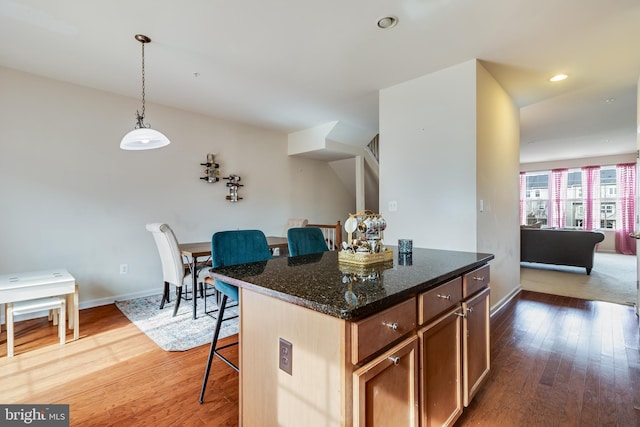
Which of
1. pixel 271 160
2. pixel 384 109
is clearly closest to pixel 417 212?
pixel 384 109

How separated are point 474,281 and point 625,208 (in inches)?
361

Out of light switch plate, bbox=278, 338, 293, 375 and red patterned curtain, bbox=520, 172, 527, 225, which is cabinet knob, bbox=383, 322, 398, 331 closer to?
light switch plate, bbox=278, 338, 293, 375

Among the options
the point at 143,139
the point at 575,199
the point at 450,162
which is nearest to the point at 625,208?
the point at 575,199

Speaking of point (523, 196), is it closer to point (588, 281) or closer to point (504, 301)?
point (588, 281)

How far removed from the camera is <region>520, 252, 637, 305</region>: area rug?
13.1ft

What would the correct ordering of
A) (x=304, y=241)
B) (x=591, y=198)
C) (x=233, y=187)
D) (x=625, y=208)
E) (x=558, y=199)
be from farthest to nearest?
(x=558, y=199) → (x=591, y=198) → (x=625, y=208) → (x=233, y=187) → (x=304, y=241)

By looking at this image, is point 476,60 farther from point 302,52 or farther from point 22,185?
point 22,185

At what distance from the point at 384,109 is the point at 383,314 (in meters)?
3.07

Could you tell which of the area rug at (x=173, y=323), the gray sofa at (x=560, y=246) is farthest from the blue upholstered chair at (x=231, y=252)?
the gray sofa at (x=560, y=246)

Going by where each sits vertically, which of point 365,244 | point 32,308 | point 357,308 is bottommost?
point 32,308

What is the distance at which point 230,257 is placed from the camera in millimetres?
1880

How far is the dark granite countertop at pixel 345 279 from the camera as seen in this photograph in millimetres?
955

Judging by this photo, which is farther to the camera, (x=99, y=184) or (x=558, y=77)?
(x=99, y=184)

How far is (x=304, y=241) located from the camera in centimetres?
218
